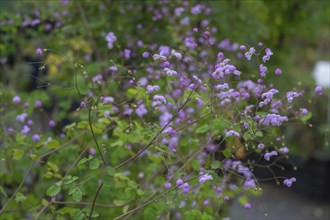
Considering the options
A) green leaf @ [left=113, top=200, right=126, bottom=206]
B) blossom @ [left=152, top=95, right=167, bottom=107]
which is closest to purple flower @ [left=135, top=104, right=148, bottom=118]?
blossom @ [left=152, top=95, right=167, bottom=107]

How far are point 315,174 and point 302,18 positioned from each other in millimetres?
2343

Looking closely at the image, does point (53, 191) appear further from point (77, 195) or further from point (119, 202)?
point (119, 202)

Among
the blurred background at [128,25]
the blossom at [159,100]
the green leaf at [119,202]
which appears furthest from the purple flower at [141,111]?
the blurred background at [128,25]

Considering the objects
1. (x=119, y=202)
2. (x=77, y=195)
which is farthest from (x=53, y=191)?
(x=119, y=202)

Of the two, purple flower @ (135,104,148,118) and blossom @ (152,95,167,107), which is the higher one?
blossom @ (152,95,167,107)

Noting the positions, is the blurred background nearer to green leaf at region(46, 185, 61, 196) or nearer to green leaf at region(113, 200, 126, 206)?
green leaf at region(113, 200, 126, 206)

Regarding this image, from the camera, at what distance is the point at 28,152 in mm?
2701

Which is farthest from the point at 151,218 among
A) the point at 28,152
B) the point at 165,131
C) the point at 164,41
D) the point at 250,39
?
the point at 250,39

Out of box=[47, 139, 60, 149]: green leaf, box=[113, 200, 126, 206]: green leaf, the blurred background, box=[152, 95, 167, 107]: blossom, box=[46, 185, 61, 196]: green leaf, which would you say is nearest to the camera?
box=[152, 95, 167, 107]: blossom

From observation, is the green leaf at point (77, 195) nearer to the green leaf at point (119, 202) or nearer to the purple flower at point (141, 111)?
the green leaf at point (119, 202)

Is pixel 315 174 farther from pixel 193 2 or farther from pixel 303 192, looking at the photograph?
pixel 193 2

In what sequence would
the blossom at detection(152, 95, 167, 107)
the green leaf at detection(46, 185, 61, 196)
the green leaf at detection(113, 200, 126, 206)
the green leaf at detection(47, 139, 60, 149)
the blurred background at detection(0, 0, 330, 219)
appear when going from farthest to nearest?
the blurred background at detection(0, 0, 330, 219), the green leaf at detection(47, 139, 60, 149), the green leaf at detection(113, 200, 126, 206), the green leaf at detection(46, 185, 61, 196), the blossom at detection(152, 95, 167, 107)

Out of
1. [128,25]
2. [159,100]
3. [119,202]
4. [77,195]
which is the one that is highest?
[159,100]

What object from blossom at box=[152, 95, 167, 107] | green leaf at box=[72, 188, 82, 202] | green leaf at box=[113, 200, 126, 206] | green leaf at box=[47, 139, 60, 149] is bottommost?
green leaf at box=[113, 200, 126, 206]
